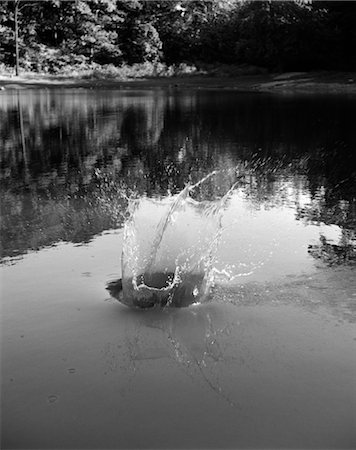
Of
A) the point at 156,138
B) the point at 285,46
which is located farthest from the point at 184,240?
the point at 285,46

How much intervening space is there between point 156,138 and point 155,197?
308 inches

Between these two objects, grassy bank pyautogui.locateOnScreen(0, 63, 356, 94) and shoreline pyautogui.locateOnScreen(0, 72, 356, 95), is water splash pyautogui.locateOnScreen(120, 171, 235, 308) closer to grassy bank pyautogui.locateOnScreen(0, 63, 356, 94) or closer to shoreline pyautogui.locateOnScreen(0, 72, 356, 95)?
grassy bank pyautogui.locateOnScreen(0, 63, 356, 94)

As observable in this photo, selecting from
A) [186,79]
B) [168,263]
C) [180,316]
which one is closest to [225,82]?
[186,79]

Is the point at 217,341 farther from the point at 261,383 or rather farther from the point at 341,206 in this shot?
the point at 341,206

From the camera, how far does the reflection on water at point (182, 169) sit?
7.89 meters

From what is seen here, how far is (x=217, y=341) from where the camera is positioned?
4797 mm

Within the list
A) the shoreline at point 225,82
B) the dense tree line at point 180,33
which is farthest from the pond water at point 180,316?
the dense tree line at point 180,33

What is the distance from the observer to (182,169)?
41.1 ft

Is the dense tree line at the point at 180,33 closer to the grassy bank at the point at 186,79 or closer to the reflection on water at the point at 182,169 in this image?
the grassy bank at the point at 186,79

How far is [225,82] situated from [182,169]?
3479 cm

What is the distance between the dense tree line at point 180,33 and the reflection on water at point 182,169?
977 inches

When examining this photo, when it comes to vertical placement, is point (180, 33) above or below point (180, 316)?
above

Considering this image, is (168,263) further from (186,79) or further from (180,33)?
(180,33)

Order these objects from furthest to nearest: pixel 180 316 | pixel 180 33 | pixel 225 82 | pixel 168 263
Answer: pixel 180 33 < pixel 225 82 < pixel 168 263 < pixel 180 316
